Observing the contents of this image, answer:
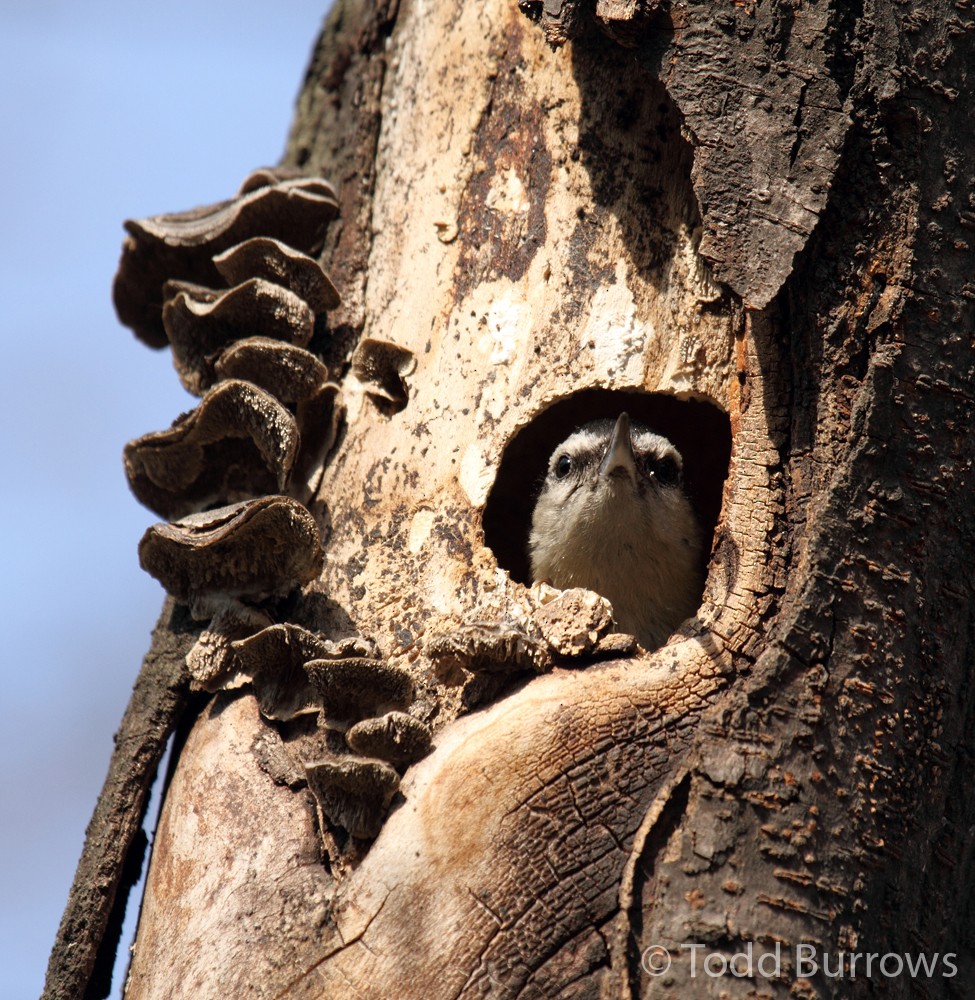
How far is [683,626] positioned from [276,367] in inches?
50.8

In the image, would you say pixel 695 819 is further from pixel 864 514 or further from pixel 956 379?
pixel 956 379

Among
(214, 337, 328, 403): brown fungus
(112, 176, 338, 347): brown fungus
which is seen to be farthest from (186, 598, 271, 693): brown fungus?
(112, 176, 338, 347): brown fungus

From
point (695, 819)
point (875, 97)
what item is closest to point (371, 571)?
point (695, 819)

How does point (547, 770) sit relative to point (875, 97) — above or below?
below

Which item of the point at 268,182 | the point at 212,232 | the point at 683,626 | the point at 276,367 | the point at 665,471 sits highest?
the point at 268,182

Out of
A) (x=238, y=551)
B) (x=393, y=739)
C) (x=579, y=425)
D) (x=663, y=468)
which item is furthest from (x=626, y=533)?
(x=393, y=739)

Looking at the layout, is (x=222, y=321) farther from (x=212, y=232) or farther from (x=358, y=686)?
(x=358, y=686)

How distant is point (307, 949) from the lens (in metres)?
2.15

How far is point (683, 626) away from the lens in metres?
2.47

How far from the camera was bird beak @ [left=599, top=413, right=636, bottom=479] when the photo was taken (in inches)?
147

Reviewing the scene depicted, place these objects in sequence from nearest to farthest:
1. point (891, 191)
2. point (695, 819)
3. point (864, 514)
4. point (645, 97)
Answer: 1. point (695, 819)
2. point (864, 514)
3. point (891, 191)
4. point (645, 97)

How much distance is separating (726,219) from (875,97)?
393mm

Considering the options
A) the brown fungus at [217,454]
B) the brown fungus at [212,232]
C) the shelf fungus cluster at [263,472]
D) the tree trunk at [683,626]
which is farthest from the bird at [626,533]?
the brown fungus at [217,454]

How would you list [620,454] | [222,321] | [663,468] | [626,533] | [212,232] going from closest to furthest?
[222,321] < [212,232] < [620,454] < [626,533] < [663,468]
